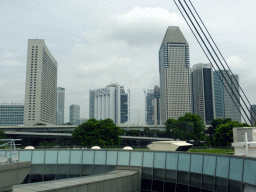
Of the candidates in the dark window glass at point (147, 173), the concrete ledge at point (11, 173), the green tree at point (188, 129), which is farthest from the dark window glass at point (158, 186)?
the green tree at point (188, 129)

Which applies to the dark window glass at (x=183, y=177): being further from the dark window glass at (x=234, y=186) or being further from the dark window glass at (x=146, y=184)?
the dark window glass at (x=234, y=186)

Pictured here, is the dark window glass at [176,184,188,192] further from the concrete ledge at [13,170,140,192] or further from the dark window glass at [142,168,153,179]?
the concrete ledge at [13,170,140,192]

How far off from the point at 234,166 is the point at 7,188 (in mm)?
19330

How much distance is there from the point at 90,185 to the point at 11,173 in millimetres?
9969

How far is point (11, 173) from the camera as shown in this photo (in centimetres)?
1428

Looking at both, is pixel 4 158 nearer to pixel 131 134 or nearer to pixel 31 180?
pixel 31 180

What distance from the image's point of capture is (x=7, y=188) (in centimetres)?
1412

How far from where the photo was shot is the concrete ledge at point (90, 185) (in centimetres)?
1911

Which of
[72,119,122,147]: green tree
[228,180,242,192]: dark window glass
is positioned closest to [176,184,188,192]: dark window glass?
[228,180,242,192]: dark window glass

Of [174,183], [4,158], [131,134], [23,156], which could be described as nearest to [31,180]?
[23,156]

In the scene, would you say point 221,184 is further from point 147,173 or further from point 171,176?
point 147,173

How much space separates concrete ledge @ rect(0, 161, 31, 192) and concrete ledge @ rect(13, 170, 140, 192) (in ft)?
11.1

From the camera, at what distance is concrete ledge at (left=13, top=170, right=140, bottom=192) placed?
62.7 feet

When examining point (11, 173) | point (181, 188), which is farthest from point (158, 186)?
point (11, 173)
